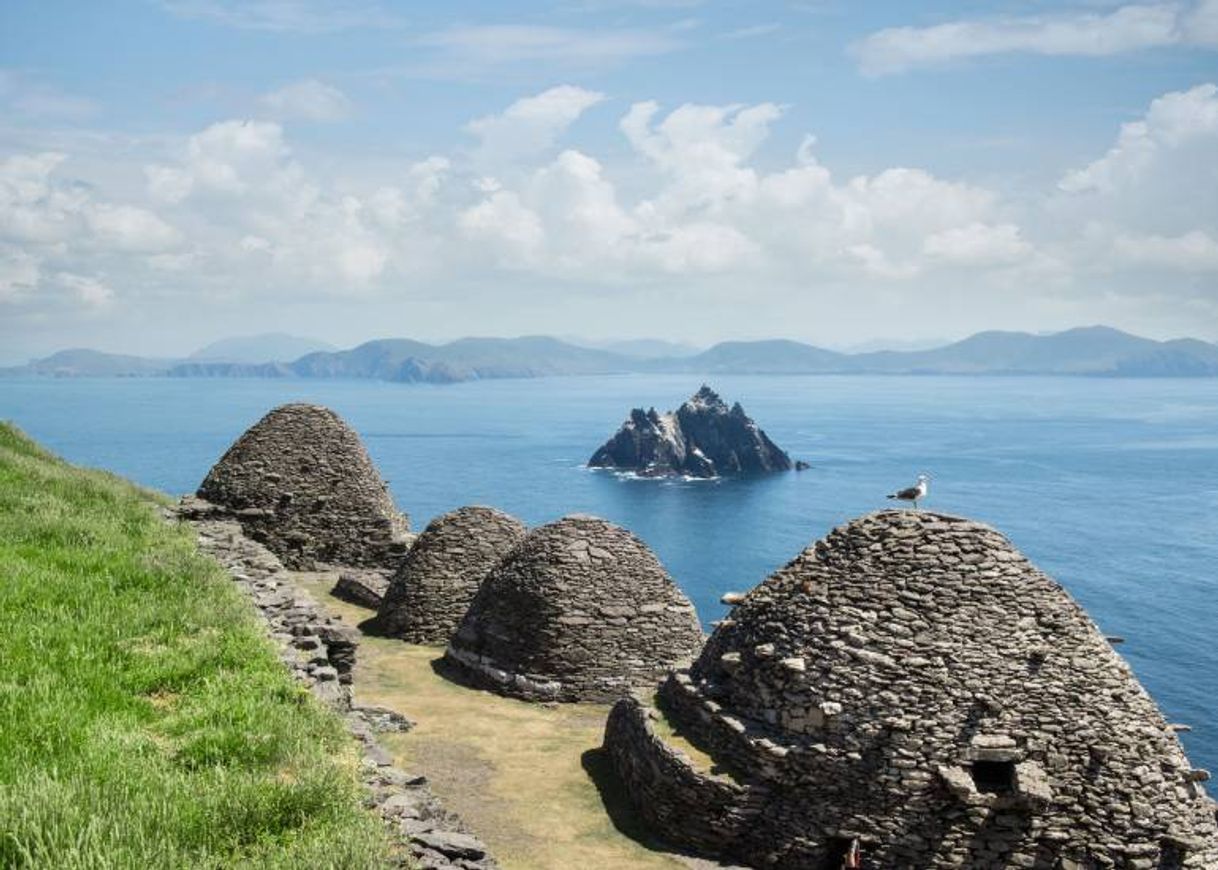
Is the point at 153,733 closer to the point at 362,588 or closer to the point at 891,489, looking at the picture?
the point at 362,588

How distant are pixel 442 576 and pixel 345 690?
1400 centimetres

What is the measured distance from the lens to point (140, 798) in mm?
6930

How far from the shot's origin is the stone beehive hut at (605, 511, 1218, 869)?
590 inches

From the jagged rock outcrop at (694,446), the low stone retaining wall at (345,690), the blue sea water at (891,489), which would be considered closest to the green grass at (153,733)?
the low stone retaining wall at (345,690)

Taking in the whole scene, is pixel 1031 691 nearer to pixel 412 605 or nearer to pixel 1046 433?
pixel 412 605

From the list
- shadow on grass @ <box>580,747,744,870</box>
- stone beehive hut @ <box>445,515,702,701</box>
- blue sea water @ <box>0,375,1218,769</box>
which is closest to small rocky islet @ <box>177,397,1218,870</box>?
shadow on grass @ <box>580,747,744,870</box>

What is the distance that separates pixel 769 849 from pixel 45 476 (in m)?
16.5

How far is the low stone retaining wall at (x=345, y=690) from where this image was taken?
873cm

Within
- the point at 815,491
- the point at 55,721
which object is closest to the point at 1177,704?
the point at 55,721

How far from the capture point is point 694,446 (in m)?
140

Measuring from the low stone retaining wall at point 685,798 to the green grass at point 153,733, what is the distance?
7402 millimetres

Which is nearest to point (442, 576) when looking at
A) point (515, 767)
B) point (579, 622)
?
point (579, 622)

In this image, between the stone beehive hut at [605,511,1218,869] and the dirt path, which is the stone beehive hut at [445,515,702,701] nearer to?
the dirt path

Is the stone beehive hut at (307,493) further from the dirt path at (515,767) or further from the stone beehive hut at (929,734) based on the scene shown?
the stone beehive hut at (929,734)
